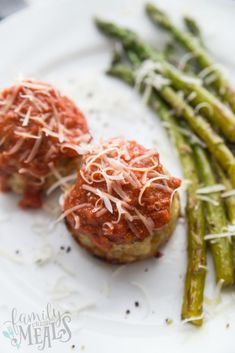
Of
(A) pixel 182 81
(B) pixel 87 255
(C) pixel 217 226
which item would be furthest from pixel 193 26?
(B) pixel 87 255

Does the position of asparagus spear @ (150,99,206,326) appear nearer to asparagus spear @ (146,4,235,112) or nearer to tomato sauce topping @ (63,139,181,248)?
tomato sauce topping @ (63,139,181,248)

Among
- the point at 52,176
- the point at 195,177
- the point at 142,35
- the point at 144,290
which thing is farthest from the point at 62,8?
the point at 144,290

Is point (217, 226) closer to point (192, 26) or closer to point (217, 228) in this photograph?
point (217, 228)

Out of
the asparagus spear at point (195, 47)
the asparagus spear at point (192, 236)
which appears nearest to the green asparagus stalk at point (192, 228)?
the asparagus spear at point (192, 236)

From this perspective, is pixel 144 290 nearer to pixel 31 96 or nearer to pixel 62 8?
pixel 31 96

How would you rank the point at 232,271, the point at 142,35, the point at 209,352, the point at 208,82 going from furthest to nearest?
the point at 142,35, the point at 208,82, the point at 232,271, the point at 209,352

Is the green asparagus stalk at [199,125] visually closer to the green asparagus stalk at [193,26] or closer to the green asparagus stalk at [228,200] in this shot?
the green asparagus stalk at [228,200]

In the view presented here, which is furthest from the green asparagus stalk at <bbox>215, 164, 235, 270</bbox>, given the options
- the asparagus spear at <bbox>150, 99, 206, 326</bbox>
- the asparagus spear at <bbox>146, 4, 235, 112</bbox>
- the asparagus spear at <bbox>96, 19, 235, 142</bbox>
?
the asparagus spear at <bbox>146, 4, 235, 112</bbox>
